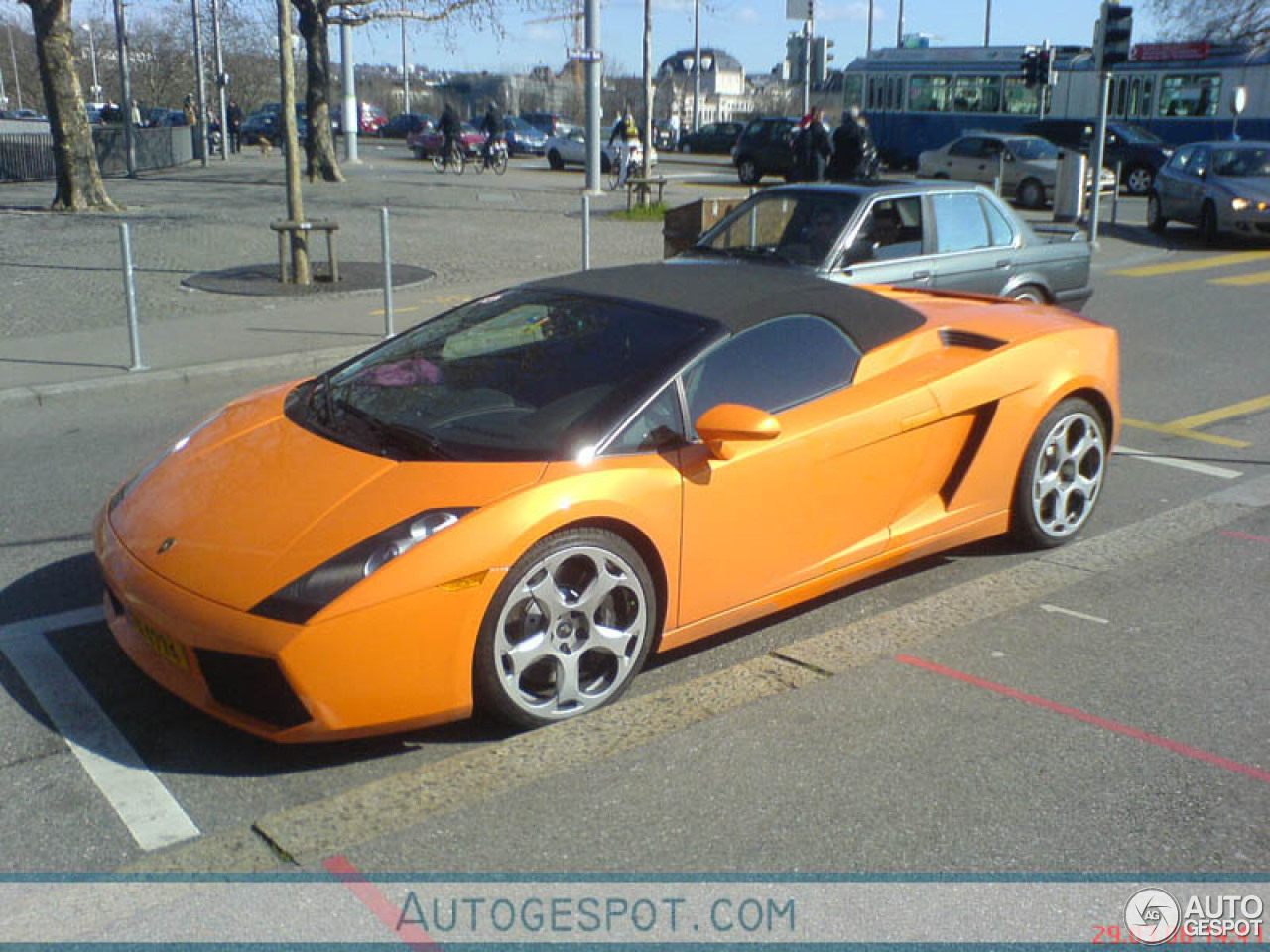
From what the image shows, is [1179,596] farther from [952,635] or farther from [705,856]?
[705,856]

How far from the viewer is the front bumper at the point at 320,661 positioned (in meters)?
3.49

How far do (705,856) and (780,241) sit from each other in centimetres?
702

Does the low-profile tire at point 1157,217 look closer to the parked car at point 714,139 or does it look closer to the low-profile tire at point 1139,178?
the low-profile tire at point 1139,178

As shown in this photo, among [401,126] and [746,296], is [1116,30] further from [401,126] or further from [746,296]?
[401,126]

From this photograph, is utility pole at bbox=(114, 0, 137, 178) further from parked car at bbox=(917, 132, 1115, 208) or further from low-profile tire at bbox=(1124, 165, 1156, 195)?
low-profile tire at bbox=(1124, 165, 1156, 195)

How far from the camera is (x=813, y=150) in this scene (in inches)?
723

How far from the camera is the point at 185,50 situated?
6838cm

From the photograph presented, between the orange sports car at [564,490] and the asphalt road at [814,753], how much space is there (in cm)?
21

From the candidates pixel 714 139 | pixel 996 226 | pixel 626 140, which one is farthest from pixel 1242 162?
pixel 714 139

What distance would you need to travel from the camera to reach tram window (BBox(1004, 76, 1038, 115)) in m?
36.1

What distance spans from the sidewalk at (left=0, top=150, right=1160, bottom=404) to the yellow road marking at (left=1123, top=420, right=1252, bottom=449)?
225 inches

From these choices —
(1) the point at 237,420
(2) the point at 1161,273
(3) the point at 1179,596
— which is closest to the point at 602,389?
(1) the point at 237,420

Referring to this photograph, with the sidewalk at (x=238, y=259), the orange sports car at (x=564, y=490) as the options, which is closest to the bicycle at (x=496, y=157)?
the sidewalk at (x=238, y=259)

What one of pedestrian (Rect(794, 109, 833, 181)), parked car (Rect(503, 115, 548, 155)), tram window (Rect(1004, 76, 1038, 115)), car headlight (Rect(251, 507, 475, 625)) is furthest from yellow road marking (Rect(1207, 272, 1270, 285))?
parked car (Rect(503, 115, 548, 155))
